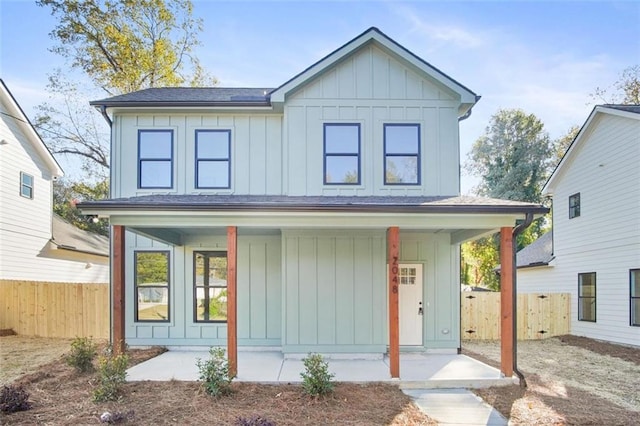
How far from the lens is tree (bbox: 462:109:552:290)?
931 inches

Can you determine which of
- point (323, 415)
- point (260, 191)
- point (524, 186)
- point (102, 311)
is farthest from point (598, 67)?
point (102, 311)

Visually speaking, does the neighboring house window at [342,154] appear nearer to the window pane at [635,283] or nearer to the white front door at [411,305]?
the white front door at [411,305]

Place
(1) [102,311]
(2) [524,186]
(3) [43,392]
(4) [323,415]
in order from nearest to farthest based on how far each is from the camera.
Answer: (4) [323,415] → (3) [43,392] → (1) [102,311] → (2) [524,186]

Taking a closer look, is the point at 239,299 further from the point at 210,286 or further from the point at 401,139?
the point at 401,139

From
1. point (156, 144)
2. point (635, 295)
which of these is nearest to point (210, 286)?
point (156, 144)

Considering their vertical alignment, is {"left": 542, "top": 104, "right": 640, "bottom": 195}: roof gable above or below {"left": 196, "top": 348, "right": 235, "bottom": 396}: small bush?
above

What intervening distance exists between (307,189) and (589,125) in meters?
9.64

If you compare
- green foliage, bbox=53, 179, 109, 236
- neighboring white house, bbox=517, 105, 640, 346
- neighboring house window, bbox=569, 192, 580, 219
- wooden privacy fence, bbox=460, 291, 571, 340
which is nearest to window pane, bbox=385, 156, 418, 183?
wooden privacy fence, bbox=460, 291, 571, 340

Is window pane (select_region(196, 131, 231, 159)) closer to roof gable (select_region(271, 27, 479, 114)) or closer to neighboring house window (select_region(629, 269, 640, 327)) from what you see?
roof gable (select_region(271, 27, 479, 114))

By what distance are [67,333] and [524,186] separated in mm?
23614

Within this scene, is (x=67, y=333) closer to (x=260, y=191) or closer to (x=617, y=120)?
(x=260, y=191)

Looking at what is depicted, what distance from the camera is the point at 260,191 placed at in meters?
9.44

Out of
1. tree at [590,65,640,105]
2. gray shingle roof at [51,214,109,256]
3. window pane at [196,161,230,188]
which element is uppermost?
tree at [590,65,640,105]

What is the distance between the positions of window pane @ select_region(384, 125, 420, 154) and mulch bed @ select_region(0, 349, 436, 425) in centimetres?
512
